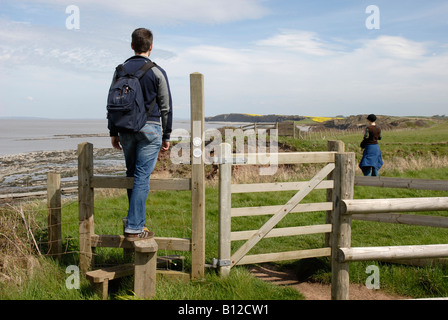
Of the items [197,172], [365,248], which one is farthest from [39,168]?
[365,248]

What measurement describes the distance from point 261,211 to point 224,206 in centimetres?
60

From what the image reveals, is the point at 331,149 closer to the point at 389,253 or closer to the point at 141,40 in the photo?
the point at 389,253

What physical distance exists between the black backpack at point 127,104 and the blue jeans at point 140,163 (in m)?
0.15

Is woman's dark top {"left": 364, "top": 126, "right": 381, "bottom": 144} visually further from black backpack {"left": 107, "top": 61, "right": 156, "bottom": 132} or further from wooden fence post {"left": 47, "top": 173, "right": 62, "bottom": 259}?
wooden fence post {"left": 47, "top": 173, "right": 62, "bottom": 259}

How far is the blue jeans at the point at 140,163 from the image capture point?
14.0ft

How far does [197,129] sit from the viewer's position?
4.52 meters

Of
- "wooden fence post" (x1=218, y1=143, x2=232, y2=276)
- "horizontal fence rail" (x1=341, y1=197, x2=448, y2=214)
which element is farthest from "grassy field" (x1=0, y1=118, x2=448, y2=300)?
"horizontal fence rail" (x1=341, y1=197, x2=448, y2=214)

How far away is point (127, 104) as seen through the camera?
4027 millimetres

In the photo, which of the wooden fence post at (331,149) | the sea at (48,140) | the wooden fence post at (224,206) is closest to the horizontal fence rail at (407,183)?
the wooden fence post at (331,149)

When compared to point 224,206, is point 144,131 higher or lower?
higher
